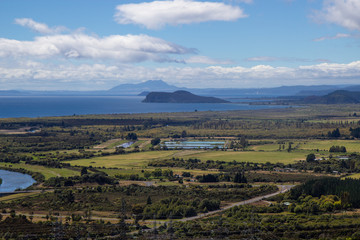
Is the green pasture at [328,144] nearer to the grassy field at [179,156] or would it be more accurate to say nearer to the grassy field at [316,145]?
the grassy field at [316,145]

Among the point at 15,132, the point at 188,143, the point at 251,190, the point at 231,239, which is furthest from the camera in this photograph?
the point at 15,132

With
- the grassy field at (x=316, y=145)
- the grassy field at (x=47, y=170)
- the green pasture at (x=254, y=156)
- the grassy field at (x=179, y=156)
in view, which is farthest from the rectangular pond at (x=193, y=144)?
the grassy field at (x=47, y=170)

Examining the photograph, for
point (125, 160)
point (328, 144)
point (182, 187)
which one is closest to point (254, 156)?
point (328, 144)

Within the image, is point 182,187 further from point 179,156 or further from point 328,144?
point 328,144

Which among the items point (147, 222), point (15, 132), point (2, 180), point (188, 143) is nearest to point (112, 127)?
point (15, 132)

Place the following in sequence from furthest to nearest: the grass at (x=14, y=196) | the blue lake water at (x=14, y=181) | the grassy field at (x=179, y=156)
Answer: the grassy field at (x=179, y=156), the blue lake water at (x=14, y=181), the grass at (x=14, y=196)

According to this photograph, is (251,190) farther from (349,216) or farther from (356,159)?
(356,159)
